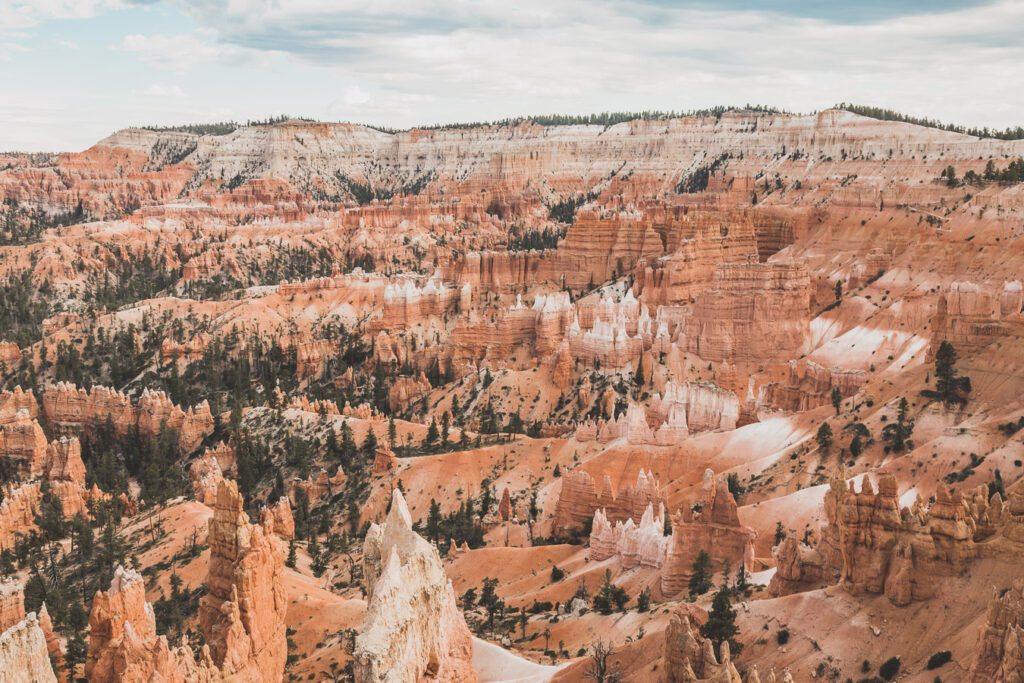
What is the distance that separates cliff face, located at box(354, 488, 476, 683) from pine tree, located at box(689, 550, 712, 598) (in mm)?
14506

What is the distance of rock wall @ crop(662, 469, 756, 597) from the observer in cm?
3634

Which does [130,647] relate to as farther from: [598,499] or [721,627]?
[598,499]

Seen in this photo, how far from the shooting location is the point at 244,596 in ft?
95.7

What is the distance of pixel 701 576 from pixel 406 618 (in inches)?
743

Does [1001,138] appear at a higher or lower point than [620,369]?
higher

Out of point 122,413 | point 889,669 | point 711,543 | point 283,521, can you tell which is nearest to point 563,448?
point 283,521

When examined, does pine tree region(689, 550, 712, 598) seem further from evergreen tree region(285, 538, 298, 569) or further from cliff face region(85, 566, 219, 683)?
evergreen tree region(285, 538, 298, 569)

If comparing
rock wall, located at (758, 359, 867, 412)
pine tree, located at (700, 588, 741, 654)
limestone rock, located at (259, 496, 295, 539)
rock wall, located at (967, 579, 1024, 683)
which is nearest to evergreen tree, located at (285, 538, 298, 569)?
limestone rock, located at (259, 496, 295, 539)

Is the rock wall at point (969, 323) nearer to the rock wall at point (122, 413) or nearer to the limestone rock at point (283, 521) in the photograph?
the limestone rock at point (283, 521)

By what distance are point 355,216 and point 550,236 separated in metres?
47.2

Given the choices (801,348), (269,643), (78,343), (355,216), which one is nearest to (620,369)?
(801,348)

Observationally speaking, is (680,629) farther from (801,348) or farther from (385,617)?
(801,348)

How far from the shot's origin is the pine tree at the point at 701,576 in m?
34.2

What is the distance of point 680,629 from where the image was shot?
78.7 feet
